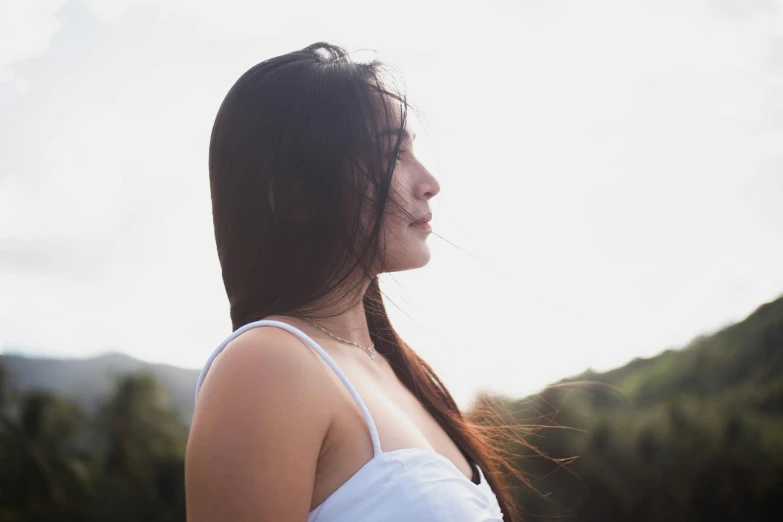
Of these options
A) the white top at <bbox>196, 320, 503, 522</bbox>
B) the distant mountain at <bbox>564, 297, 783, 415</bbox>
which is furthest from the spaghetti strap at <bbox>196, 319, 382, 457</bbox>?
the distant mountain at <bbox>564, 297, 783, 415</bbox>

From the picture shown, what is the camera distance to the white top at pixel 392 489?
4.33ft

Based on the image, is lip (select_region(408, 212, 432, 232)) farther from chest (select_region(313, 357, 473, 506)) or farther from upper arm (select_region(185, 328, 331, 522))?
upper arm (select_region(185, 328, 331, 522))

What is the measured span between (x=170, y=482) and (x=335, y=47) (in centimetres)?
828

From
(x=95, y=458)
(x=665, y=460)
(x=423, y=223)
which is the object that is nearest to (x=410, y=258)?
(x=423, y=223)

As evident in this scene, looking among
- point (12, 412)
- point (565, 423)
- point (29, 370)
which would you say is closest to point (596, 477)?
point (565, 423)

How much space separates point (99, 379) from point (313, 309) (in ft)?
30.9

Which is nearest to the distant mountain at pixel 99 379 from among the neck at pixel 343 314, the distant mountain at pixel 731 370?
the distant mountain at pixel 731 370

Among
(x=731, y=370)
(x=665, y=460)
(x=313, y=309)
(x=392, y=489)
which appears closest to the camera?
(x=392, y=489)

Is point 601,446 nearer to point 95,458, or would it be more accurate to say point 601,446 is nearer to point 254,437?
point 95,458

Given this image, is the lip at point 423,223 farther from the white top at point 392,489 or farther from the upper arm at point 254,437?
the upper arm at point 254,437

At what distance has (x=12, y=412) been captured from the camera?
10.1 meters

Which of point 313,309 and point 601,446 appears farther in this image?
point 601,446

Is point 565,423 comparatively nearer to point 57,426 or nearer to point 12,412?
point 57,426

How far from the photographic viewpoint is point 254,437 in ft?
3.90
